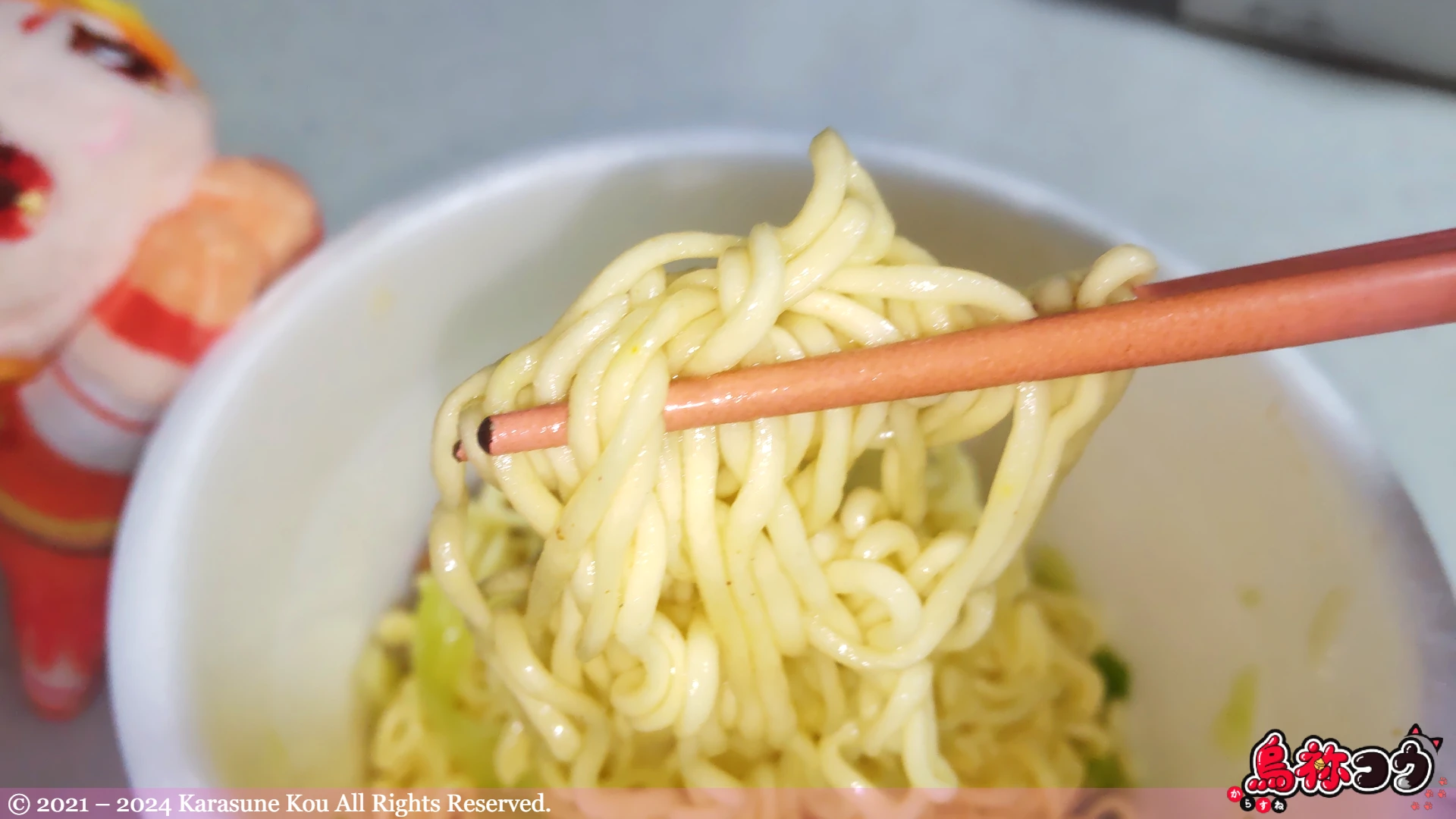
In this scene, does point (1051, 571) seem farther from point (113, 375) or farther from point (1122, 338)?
point (113, 375)

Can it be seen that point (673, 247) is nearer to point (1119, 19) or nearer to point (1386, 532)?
point (1386, 532)

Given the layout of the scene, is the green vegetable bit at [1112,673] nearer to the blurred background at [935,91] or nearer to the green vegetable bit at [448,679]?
the blurred background at [935,91]

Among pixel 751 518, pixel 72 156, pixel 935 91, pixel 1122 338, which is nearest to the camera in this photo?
pixel 1122 338

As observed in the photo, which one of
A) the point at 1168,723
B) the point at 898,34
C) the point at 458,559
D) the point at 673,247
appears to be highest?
the point at 898,34

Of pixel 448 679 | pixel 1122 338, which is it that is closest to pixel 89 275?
pixel 448 679

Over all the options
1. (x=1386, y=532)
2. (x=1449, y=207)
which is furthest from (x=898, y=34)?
(x=1386, y=532)


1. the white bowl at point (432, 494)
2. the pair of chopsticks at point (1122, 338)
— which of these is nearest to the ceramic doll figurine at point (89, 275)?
the white bowl at point (432, 494)
